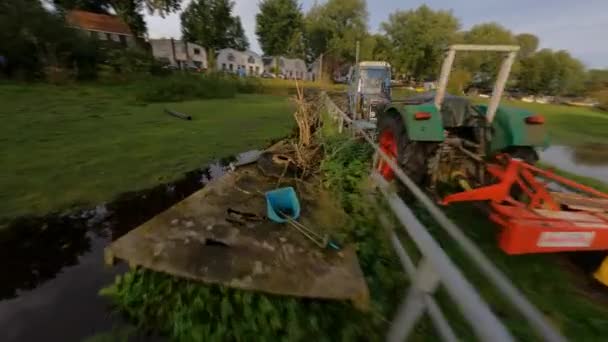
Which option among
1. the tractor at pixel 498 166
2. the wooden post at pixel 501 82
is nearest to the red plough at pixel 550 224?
the tractor at pixel 498 166

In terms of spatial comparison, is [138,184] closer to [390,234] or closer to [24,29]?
[390,234]

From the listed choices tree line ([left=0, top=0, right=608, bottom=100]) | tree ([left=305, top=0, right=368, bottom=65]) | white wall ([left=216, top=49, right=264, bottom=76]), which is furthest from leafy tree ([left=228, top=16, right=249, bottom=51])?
tree ([left=305, top=0, right=368, bottom=65])

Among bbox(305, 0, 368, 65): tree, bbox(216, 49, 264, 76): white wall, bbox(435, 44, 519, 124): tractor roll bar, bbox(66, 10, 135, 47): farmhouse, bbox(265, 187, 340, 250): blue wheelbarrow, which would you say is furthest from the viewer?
bbox(216, 49, 264, 76): white wall

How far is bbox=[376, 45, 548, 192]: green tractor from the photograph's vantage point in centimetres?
340

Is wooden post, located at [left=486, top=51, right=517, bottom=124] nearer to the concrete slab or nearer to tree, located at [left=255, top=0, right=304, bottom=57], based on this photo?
the concrete slab

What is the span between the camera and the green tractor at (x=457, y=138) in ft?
11.1

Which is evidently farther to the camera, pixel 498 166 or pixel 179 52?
pixel 179 52

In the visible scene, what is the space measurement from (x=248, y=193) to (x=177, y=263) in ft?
4.96

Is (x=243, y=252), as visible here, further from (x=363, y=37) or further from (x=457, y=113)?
(x=363, y=37)

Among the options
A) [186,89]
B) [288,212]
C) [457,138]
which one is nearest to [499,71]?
[457,138]

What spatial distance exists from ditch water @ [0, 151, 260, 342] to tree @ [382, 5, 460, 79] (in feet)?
163

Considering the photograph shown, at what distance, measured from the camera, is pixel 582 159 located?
7.71m

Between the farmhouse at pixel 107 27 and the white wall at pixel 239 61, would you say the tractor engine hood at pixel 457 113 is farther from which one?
the white wall at pixel 239 61

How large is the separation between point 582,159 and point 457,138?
6.93 m
